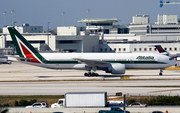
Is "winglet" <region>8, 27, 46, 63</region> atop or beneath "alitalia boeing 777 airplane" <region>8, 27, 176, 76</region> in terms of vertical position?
atop

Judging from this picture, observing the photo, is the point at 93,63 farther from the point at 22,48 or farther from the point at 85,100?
the point at 85,100

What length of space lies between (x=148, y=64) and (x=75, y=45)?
73.5 m

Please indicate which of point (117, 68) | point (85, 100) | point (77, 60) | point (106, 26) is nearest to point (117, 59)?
point (117, 68)

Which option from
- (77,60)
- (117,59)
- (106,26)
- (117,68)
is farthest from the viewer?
(106,26)

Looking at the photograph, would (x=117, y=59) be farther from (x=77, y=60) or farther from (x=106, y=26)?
(x=106, y=26)

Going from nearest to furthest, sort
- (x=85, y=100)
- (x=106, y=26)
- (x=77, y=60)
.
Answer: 1. (x=85, y=100)
2. (x=77, y=60)
3. (x=106, y=26)

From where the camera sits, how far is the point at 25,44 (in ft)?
186

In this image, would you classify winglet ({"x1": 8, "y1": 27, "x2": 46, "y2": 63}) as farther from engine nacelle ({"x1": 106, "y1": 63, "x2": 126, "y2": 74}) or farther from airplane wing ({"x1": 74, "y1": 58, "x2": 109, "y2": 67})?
engine nacelle ({"x1": 106, "y1": 63, "x2": 126, "y2": 74})

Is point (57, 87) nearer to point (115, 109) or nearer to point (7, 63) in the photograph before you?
point (115, 109)

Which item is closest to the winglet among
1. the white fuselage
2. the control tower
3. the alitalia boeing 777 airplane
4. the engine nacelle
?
the alitalia boeing 777 airplane

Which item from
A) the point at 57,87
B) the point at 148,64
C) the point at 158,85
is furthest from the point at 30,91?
the point at 148,64

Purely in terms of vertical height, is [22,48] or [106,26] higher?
[106,26]

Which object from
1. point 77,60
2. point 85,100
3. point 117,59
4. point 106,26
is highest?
point 106,26

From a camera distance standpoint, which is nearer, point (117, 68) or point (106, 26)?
point (117, 68)
